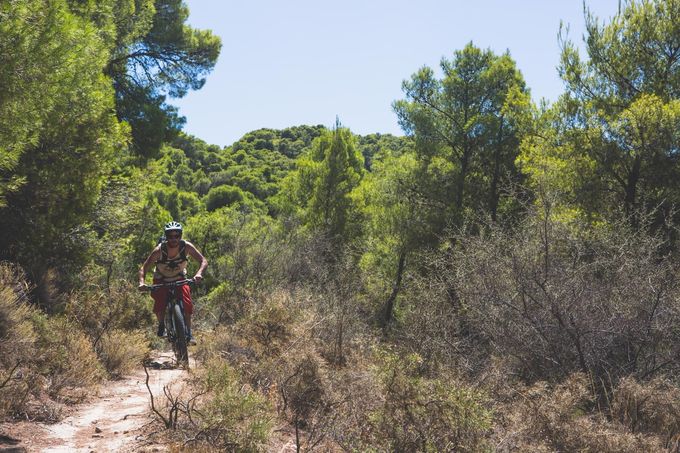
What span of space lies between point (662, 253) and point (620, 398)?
5544 mm

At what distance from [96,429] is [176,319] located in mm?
2144

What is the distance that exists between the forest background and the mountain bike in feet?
1.46

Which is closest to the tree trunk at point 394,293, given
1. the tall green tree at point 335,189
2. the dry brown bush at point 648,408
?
the tall green tree at point 335,189

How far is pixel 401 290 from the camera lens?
18734 millimetres

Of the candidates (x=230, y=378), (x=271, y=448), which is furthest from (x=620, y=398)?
(x=230, y=378)

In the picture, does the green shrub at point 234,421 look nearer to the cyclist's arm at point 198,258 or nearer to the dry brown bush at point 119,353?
the cyclist's arm at point 198,258

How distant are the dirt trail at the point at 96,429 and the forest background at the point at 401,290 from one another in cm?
26

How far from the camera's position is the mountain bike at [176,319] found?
6543 millimetres

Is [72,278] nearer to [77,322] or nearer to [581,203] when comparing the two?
[77,322]

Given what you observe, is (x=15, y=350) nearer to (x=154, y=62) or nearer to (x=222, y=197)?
(x=154, y=62)

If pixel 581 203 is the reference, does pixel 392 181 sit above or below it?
above

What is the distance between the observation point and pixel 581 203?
11656mm

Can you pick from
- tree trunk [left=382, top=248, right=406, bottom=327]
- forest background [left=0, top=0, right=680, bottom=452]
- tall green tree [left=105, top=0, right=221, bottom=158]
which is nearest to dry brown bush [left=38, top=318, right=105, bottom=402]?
forest background [left=0, top=0, right=680, bottom=452]

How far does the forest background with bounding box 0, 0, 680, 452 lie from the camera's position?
4.37 m
